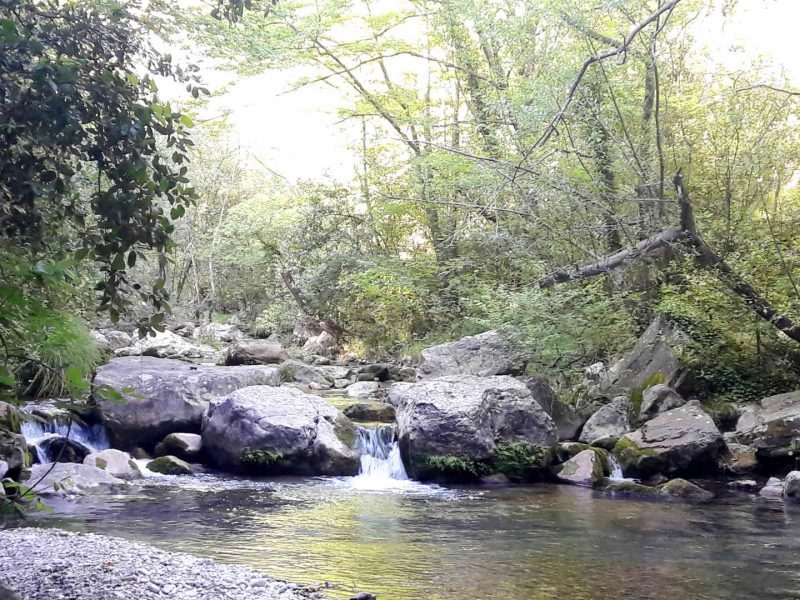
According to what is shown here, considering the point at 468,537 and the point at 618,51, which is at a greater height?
the point at 618,51

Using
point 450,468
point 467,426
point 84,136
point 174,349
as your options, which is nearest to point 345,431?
point 450,468

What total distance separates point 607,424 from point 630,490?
6.92 ft

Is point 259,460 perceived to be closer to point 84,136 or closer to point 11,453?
point 11,453

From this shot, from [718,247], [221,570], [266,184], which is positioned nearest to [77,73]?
[221,570]

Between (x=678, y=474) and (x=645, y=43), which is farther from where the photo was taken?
(x=645, y=43)

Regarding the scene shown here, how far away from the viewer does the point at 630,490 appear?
9.12 m

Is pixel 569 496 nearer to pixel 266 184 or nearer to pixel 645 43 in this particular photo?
pixel 645 43

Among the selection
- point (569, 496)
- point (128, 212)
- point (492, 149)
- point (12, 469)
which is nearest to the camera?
point (128, 212)

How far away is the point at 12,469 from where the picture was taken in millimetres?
7910

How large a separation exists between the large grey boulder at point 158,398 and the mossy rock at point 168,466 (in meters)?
0.88

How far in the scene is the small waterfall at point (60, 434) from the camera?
9.67 m

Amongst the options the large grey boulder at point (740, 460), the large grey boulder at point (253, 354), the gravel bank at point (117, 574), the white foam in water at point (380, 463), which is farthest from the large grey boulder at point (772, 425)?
the large grey boulder at point (253, 354)

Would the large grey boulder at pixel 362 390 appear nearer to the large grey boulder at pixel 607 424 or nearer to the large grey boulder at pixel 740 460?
the large grey boulder at pixel 607 424

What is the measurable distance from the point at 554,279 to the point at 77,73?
35.9ft
